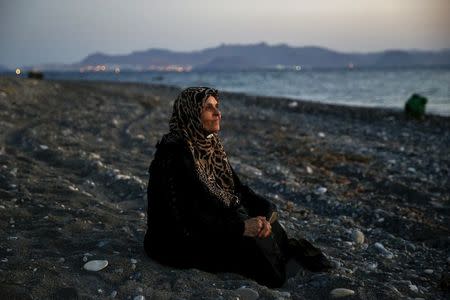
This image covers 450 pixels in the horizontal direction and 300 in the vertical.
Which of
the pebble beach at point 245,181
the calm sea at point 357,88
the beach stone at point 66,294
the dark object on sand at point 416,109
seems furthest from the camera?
the calm sea at point 357,88

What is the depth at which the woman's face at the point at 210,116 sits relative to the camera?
15.5 ft

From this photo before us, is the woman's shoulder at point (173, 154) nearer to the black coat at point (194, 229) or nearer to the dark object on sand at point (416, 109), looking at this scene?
the black coat at point (194, 229)

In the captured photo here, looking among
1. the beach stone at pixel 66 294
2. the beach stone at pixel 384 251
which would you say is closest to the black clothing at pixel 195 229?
the beach stone at pixel 66 294

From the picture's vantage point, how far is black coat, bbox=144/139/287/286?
15.0 ft

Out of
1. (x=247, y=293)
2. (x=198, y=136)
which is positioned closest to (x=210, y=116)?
(x=198, y=136)

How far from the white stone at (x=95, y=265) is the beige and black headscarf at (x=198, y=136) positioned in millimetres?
1386

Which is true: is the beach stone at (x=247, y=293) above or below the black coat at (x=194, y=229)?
below

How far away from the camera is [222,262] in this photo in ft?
16.2

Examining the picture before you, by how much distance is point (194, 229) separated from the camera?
468 cm

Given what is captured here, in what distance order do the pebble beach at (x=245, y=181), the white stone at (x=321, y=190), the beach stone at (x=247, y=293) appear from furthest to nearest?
the white stone at (x=321, y=190), the pebble beach at (x=245, y=181), the beach stone at (x=247, y=293)

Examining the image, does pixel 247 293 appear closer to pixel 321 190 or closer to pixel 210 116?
pixel 210 116

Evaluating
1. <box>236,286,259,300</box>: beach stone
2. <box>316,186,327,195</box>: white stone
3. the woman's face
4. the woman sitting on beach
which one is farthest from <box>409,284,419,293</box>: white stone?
<box>316,186,327,195</box>: white stone

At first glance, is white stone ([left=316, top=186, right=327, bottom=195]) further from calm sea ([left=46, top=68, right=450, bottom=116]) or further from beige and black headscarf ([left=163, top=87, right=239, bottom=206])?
calm sea ([left=46, top=68, right=450, bottom=116])

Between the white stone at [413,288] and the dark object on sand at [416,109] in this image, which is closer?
the white stone at [413,288]
